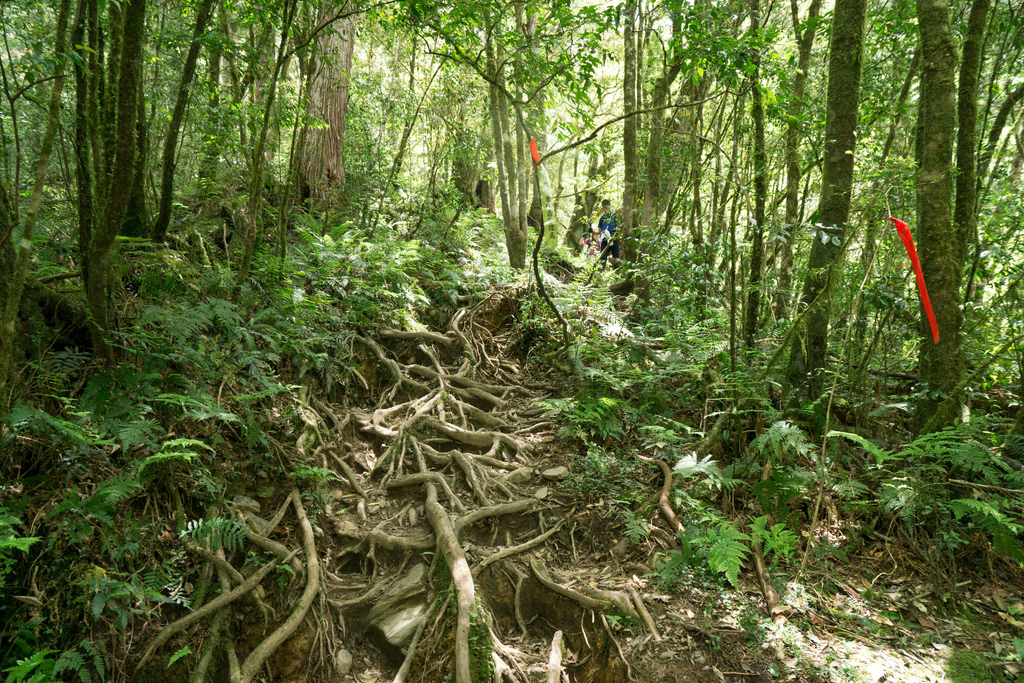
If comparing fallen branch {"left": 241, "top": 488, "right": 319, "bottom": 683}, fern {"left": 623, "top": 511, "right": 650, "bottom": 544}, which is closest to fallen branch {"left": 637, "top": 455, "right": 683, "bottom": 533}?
fern {"left": 623, "top": 511, "right": 650, "bottom": 544}

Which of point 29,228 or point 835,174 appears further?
point 835,174

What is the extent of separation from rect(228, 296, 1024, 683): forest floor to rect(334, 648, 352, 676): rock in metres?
0.02

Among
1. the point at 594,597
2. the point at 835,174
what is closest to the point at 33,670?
the point at 594,597

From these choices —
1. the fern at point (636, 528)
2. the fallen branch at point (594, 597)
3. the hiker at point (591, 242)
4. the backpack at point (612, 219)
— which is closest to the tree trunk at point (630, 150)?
the backpack at point (612, 219)

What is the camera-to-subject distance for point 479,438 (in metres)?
5.48

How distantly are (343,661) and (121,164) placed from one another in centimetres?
357

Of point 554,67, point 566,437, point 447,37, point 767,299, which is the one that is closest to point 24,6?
point 447,37

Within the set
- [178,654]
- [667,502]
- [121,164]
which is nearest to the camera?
[178,654]

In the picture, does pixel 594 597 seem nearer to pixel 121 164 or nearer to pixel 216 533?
pixel 216 533

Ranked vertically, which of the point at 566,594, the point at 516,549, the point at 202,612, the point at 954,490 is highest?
the point at 954,490

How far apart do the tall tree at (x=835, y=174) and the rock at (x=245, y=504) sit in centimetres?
463

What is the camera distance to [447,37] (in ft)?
19.1

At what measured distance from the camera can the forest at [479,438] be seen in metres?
3.06

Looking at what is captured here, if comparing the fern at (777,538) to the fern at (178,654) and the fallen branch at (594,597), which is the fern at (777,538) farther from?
the fern at (178,654)
